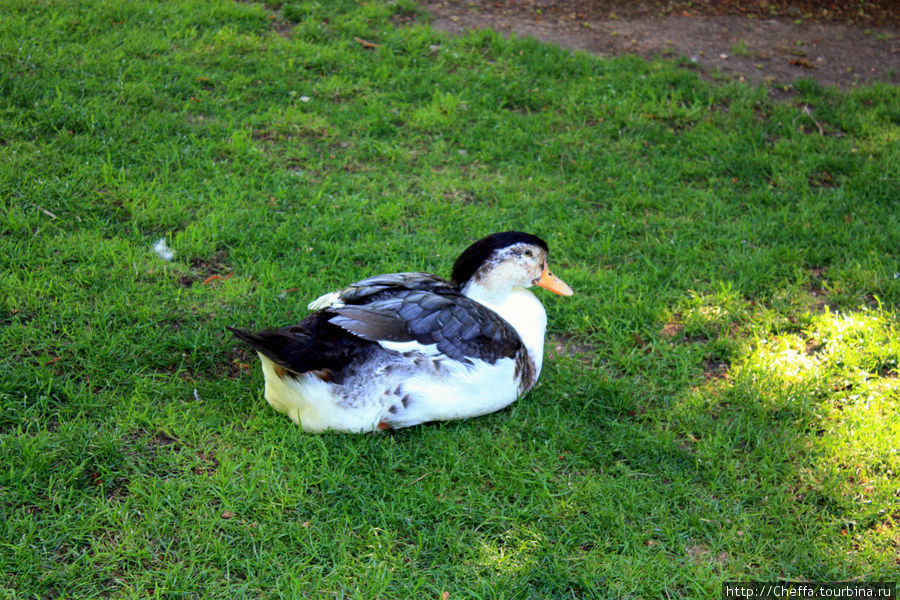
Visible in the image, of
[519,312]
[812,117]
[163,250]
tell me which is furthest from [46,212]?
[812,117]

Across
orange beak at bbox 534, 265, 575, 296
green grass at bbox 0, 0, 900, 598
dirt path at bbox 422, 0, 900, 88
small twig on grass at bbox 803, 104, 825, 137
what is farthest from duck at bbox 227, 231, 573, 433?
dirt path at bbox 422, 0, 900, 88

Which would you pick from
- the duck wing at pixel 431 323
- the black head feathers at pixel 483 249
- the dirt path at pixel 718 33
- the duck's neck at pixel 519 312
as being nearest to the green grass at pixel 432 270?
the duck's neck at pixel 519 312

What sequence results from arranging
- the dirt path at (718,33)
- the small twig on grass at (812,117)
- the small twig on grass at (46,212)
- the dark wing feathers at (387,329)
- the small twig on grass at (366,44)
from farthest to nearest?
1. the dirt path at (718,33)
2. the small twig on grass at (366,44)
3. the small twig on grass at (812,117)
4. the small twig on grass at (46,212)
5. the dark wing feathers at (387,329)

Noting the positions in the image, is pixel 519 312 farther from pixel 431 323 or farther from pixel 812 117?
pixel 812 117

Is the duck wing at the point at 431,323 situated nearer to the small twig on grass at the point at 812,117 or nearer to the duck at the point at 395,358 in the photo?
the duck at the point at 395,358

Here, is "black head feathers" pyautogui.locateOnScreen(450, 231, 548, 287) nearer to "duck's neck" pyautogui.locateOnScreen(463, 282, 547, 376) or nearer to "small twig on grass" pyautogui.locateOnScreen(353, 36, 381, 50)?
"duck's neck" pyautogui.locateOnScreen(463, 282, 547, 376)

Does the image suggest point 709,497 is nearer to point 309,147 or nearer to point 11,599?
point 11,599

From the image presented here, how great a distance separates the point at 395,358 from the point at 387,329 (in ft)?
0.42

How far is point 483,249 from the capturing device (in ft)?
12.5

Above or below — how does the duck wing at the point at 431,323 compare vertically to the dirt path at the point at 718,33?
below

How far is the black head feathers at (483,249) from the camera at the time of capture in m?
3.81

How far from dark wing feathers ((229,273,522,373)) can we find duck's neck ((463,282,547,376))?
0.45ft

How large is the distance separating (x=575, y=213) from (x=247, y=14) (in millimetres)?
4033

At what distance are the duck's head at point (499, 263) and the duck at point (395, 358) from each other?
11mm
